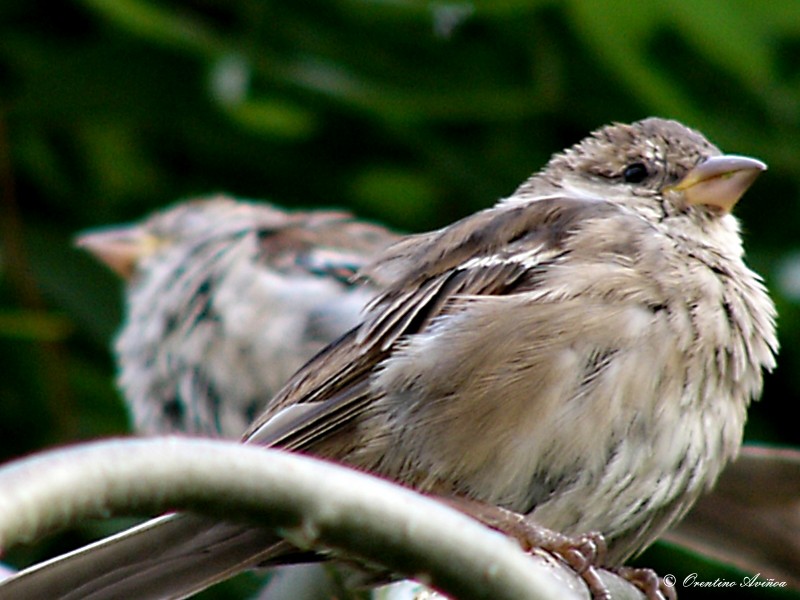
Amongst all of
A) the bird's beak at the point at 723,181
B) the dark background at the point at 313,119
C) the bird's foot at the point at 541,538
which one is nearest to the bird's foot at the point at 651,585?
the bird's foot at the point at 541,538

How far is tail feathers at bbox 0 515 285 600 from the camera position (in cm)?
168

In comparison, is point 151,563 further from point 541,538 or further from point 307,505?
point 307,505

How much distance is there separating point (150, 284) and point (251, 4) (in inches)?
49.6

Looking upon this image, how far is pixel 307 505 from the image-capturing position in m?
1.28

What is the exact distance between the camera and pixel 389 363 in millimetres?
2574

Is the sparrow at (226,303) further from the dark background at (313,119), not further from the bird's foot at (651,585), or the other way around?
the bird's foot at (651,585)

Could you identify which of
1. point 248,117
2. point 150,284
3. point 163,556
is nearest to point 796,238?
point 248,117

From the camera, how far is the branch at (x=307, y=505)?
1.21m

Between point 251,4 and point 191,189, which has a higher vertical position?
point 251,4

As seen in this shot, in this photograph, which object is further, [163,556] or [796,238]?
[796,238]

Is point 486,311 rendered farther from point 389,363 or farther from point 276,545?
point 276,545

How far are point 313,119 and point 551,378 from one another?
74.0 inches

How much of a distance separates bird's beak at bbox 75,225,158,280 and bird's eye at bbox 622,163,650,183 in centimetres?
205

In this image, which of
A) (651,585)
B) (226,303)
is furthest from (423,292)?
(226,303)
